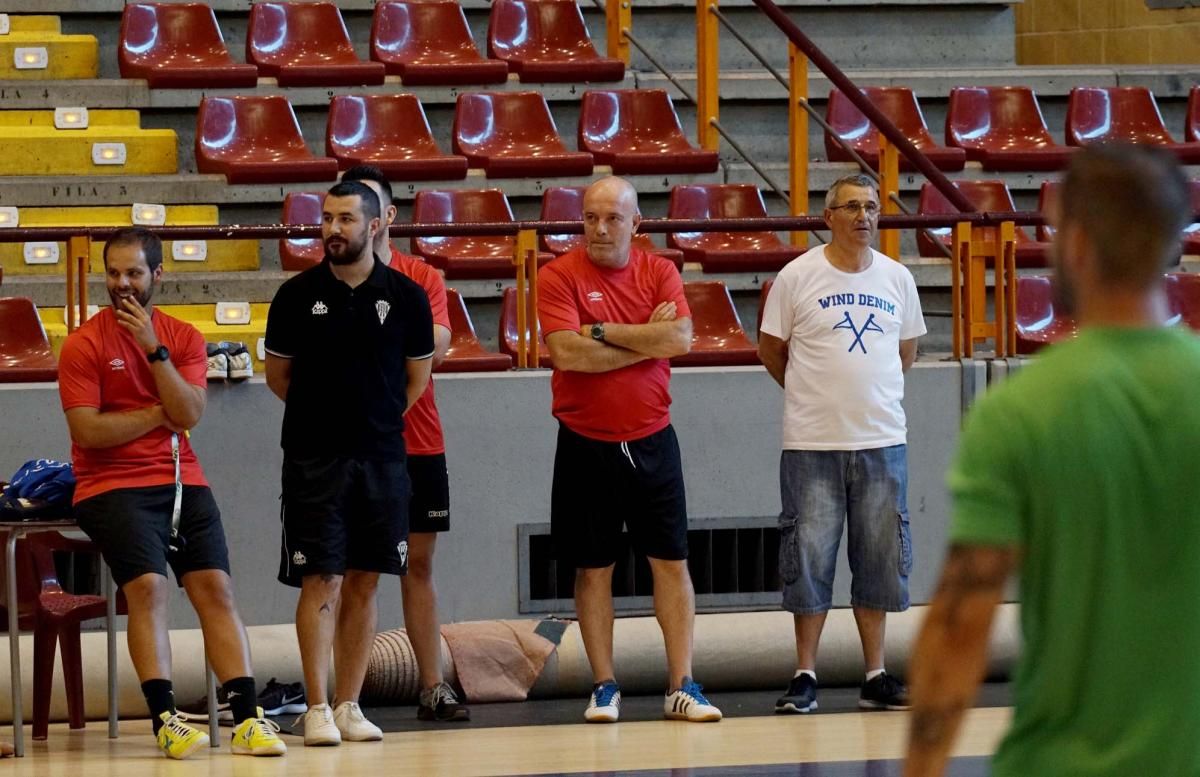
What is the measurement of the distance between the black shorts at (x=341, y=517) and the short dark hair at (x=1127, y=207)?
4.34 meters

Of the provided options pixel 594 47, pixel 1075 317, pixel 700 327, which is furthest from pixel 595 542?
pixel 594 47

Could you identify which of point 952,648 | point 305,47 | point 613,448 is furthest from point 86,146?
point 952,648

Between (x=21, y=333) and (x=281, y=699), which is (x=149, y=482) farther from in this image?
(x=21, y=333)

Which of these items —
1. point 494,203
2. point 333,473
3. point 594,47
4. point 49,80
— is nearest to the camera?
point 333,473

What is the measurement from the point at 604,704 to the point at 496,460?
1.42m

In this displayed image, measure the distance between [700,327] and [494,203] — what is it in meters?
1.40

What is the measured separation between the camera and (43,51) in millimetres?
10445

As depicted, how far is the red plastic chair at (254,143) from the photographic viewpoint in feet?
32.3

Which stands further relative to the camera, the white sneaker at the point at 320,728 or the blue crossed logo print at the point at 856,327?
the blue crossed logo print at the point at 856,327

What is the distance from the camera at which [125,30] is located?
35.0 feet

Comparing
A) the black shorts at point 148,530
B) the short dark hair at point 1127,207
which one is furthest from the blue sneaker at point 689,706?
the short dark hair at point 1127,207

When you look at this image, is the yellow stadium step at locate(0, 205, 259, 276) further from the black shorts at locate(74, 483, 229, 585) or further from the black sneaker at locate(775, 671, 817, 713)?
the black sneaker at locate(775, 671, 817, 713)

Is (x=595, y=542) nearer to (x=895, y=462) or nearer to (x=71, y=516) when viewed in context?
(x=895, y=462)

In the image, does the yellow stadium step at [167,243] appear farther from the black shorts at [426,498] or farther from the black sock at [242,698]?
the black sock at [242,698]
